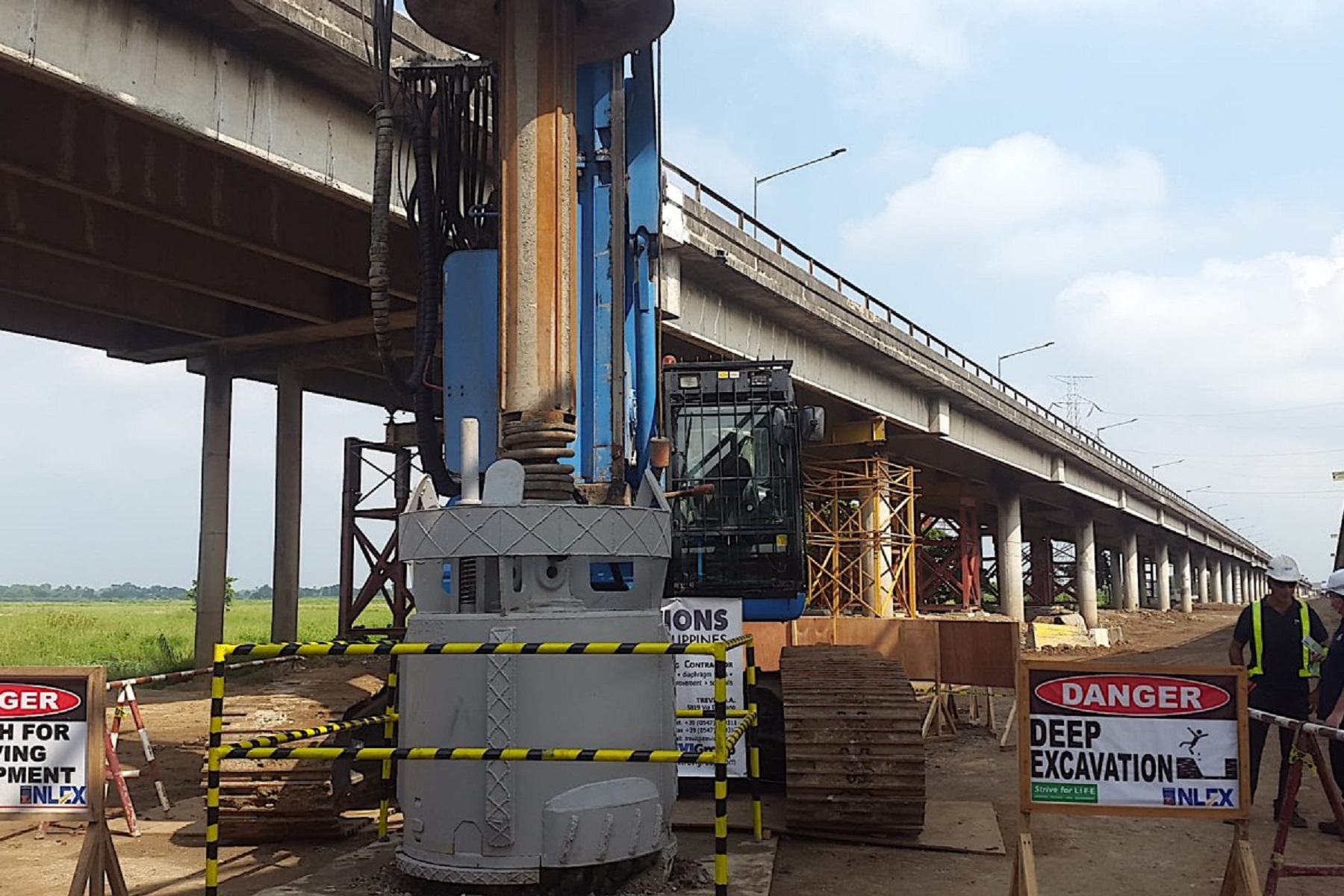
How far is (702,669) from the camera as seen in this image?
30.1 feet

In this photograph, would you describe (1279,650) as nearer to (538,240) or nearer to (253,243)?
(538,240)

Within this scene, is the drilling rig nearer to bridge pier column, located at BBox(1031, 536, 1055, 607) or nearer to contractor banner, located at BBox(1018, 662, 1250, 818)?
contractor banner, located at BBox(1018, 662, 1250, 818)

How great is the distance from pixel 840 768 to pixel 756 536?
9.13ft

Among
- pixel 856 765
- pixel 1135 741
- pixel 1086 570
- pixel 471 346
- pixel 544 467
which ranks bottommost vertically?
pixel 856 765

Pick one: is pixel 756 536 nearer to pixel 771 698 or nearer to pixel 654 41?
pixel 771 698

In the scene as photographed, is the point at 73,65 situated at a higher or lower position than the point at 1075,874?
higher

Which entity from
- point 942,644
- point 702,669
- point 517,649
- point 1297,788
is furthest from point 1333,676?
point 517,649

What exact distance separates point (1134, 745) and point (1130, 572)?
224 feet

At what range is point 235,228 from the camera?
15.8 meters

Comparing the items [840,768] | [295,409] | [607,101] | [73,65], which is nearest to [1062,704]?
[840,768]

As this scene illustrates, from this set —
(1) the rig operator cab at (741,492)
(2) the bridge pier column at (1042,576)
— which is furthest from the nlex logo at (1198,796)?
(2) the bridge pier column at (1042,576)

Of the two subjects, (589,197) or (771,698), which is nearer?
(589,197)

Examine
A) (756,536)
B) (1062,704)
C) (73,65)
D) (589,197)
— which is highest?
(73,65)

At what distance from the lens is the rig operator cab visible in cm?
1039
